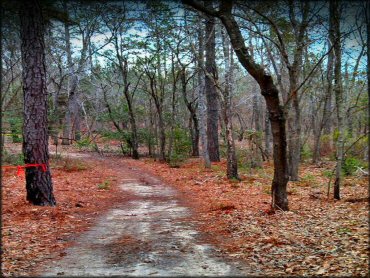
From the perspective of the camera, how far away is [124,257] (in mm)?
5277

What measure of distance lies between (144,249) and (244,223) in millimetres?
2375

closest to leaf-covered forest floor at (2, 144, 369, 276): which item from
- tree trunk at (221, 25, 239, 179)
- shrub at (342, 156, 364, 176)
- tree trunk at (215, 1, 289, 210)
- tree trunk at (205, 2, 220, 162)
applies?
tree trunk at (221, 25, 239, 179)

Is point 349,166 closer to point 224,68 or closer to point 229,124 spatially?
point 229,124

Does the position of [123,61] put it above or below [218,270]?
above

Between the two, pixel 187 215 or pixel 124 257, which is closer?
pixel 124 257

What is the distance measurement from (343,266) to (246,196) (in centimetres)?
613

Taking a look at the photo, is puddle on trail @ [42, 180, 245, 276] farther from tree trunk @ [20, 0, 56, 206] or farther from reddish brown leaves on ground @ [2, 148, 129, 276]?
tree trunk @ [20, 0, 56, 206]

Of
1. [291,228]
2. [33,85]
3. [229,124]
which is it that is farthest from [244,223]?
[229,124]

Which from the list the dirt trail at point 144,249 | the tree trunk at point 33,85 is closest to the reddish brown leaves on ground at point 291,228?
the dirt trail at point 144,249

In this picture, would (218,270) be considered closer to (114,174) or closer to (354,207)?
(354,207)

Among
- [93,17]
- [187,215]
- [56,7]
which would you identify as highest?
[93,17]

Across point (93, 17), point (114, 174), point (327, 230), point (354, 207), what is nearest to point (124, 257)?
point (327, 230)

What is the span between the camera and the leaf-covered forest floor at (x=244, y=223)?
4.86 metres

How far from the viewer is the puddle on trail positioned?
4.71 metres
